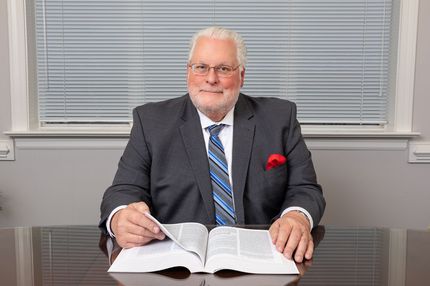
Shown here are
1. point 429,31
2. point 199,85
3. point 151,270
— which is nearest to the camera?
point 151,270

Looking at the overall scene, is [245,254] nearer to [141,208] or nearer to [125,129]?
[141,208]

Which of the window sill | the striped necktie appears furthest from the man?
the window sill

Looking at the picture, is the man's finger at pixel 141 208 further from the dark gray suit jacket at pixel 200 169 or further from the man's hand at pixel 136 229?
the dark gray suit jacket at pixel 200 169

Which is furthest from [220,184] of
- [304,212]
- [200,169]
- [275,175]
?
[304,212]

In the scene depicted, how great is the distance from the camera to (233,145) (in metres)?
1.97

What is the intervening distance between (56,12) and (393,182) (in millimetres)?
2423

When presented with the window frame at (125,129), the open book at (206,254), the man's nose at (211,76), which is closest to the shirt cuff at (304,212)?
the open book at (206,254)

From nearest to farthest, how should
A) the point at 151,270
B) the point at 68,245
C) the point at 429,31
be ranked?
the point at 151,270, the point at 68,245, the point at 429,31

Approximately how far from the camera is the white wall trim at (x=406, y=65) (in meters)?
2.89

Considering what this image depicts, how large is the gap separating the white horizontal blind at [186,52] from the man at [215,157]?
41.2 inches

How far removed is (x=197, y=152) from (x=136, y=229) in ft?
2.11

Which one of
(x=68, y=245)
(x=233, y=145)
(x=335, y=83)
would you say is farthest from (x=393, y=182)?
(x=68, y=245)

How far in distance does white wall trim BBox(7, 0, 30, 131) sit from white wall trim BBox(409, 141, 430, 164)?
2441 mm

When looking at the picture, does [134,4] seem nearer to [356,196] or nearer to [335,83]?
[335,83]
